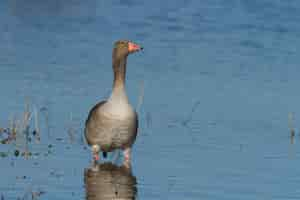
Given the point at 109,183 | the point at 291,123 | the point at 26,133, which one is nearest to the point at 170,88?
the point at 291,123

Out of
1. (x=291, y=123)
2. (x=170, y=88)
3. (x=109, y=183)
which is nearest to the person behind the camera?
(x=109, y=183)

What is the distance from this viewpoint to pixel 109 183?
1305 cm

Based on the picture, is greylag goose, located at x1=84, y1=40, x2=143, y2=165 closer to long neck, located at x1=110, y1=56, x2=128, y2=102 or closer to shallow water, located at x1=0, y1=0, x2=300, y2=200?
long neck, located at x1=110, y1=56, x2=128, y2=102

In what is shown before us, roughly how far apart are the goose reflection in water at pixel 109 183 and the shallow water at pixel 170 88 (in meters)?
0.05

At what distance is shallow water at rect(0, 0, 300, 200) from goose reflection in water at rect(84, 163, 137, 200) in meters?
0.05

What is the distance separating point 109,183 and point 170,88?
19.2ft

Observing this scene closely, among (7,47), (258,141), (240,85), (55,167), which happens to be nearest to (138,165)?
(55,167)

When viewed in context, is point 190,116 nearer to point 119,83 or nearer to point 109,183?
point 119,83

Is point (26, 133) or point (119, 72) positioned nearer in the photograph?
point (119, 72)

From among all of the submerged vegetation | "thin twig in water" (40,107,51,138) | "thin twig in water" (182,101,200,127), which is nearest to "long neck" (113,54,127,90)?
the submerged vegetation

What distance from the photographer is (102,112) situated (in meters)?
14.0

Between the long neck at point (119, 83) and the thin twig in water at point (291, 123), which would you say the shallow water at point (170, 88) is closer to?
the thin twig in water at point (291, 123)

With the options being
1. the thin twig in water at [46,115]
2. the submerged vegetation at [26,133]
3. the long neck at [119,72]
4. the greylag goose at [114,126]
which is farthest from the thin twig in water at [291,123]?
the thin twig in water at [46,115]

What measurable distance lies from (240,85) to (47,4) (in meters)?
11.1
